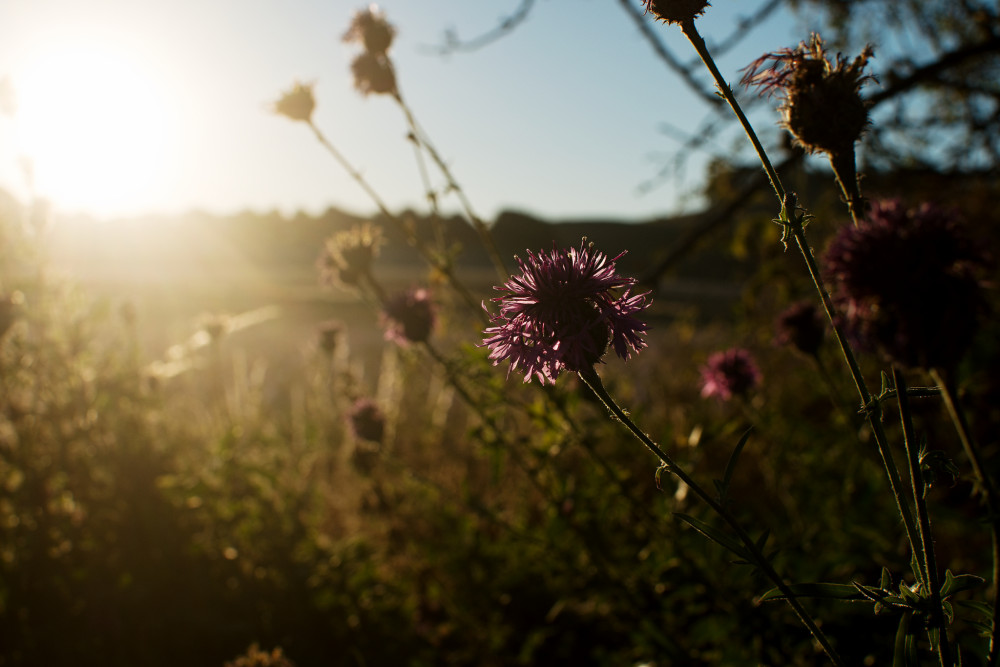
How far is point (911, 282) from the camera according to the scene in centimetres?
107

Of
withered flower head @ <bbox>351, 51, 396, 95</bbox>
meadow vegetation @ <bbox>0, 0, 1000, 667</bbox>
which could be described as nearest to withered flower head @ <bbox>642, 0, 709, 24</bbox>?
meadow vegetation @ <bbox>0, 0, 1000, 667</bbox>

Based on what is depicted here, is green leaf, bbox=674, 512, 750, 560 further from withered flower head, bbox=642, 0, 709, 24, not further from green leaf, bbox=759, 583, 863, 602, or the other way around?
withered flower head, bbox=642, 0, 709, 24

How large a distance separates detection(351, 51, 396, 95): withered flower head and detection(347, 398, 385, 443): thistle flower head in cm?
158

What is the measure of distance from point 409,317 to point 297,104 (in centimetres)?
124

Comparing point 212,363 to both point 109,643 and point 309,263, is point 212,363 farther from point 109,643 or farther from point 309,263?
point 309,263

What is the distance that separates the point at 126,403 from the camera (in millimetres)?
3938

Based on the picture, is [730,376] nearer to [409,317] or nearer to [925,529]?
[409,317]

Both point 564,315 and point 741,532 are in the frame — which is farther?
point 564,315

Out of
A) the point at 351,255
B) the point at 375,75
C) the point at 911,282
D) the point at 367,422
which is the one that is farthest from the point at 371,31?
the point at 911,282

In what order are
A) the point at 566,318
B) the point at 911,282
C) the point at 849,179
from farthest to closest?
the point at 566,318
the point at 849,179
the point at 911,282

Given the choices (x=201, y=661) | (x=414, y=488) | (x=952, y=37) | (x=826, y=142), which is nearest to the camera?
(x=826, y=142)

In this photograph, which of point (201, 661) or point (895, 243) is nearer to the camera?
point (895, 243)

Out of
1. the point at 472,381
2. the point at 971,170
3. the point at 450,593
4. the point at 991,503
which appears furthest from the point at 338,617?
the point at 971,170

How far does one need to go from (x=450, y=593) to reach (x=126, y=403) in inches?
95.6
